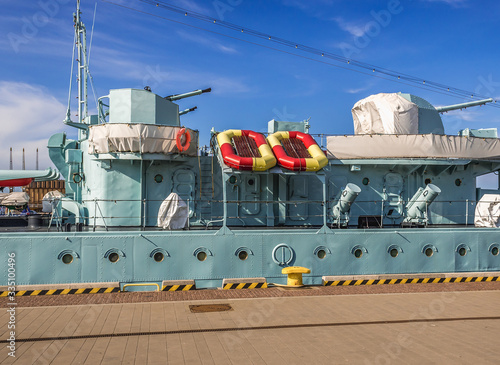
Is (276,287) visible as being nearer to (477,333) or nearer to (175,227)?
(175,227)

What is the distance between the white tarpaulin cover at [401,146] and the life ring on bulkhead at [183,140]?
4959mm

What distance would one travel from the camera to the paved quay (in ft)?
21.5

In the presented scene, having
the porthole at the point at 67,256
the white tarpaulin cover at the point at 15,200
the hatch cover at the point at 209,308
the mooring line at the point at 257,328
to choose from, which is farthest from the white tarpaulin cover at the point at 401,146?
the white tarpaulin cover at the point at 15,200

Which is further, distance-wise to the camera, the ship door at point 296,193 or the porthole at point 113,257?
the ship door at point 296,193

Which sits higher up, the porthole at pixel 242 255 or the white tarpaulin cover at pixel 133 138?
the white tarpaulin cover at pixel 133 138

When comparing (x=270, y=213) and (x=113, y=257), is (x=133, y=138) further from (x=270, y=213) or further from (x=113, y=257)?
(x=270, y=213)

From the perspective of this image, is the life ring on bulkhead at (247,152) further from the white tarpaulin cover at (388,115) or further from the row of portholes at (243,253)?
the white tarpaulin cover at (388,115)

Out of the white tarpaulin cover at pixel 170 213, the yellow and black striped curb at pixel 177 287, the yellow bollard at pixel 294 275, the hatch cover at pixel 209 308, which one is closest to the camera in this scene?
the hatch cover at pixel 209 308

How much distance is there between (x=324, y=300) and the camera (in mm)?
10148

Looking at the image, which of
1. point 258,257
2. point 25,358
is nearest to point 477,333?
point 258,257

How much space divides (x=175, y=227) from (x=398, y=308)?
631cm

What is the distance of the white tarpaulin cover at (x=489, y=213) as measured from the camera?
15047 mm

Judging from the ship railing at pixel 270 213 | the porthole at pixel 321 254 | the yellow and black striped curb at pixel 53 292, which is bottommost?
the yellow and black striped curb at pixel 53 292

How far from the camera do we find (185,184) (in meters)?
14.6
